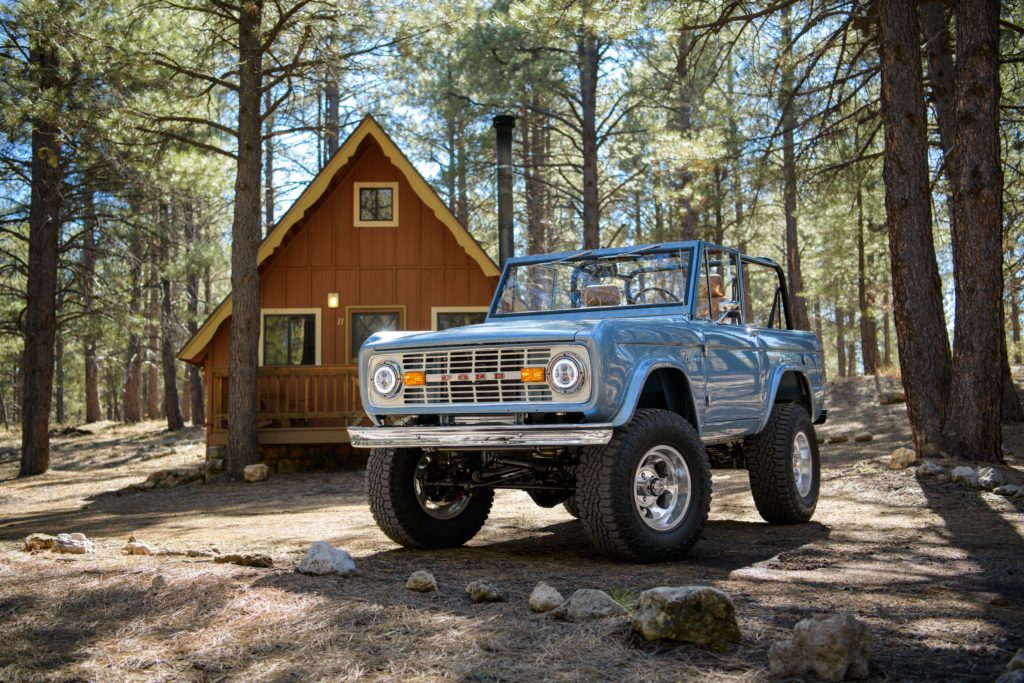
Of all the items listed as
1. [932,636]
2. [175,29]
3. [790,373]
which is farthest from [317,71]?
[932,636]

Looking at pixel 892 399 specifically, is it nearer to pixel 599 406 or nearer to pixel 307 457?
pixel 307 457

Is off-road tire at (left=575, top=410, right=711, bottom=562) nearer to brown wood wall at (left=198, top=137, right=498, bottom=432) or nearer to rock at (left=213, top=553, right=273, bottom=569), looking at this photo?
rock at (left=213, top=553, right=273, bottom=569)

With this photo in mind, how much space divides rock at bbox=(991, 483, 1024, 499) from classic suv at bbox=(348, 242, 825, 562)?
77.0 inches

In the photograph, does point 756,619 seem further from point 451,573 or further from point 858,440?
point 858,440

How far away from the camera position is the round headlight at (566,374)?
588cm

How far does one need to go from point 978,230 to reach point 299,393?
35.7 ft

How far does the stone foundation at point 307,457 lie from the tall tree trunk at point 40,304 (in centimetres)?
356

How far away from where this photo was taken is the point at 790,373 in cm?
879

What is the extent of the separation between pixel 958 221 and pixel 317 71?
9347 millimetres

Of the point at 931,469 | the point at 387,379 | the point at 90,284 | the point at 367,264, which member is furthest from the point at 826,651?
the point at 90,284

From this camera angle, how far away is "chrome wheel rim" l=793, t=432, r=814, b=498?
27.7ft

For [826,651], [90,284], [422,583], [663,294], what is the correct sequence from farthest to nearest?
[90,284], [663,294], [422,583], [826,651]

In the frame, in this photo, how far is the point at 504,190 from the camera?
57.3 ft

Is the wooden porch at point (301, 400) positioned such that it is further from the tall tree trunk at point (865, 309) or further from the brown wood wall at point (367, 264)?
the tall tree trunk at point (865, 309)
